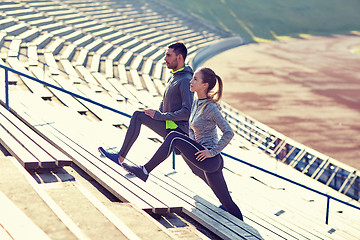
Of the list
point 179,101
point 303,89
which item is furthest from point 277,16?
point 179,101

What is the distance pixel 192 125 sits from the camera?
527cm

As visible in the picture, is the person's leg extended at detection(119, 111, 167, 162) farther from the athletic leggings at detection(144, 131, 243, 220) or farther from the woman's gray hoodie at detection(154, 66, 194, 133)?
the athletic leggings at detection(144, 131, 243, 220)

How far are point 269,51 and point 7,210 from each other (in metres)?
30.7

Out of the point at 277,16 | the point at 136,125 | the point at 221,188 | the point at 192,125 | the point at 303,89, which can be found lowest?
the point at 303,89

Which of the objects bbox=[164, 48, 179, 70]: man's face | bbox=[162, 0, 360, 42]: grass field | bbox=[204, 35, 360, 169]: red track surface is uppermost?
bbox=[162, 0, 360, 42]: grass field

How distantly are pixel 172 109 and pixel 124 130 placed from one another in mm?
4414

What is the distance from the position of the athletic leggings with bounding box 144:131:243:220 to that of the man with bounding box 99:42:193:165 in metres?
0.49

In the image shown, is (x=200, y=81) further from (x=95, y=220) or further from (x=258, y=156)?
(x=258, y=156)

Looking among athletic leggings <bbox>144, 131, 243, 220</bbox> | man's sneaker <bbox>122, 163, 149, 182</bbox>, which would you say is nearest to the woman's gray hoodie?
athletic leggings <bbox>144, 131, 243, 220</bbox>

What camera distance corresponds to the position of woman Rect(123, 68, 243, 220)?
5.06 m

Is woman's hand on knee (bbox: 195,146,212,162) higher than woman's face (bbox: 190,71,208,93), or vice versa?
woman's face (bbox: 190,71,208,93)

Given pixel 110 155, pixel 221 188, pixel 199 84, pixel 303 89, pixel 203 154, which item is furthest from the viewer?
pixel 303 89

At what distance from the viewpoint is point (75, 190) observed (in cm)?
447

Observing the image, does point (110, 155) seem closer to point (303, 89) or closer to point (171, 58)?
point (171, 58)
